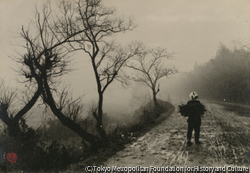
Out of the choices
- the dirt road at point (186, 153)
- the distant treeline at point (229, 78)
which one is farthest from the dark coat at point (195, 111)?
the distant treeline at point (229, 78)

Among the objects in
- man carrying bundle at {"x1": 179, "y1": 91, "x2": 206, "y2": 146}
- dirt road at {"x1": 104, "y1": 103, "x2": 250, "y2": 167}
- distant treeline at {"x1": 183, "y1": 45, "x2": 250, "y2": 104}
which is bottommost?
dirt road at {"x1": 104, "y1": 103, "x2": 250, "y2": 167}

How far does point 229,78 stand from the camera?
97.0 ft

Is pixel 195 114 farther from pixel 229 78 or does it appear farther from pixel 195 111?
pixel 229 78

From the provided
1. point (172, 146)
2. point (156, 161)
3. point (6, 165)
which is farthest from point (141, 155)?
point (6, 165)

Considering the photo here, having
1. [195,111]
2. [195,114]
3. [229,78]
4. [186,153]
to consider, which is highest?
[229,78]

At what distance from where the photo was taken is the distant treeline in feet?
79.5

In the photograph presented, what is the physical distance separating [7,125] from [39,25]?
5.13 m

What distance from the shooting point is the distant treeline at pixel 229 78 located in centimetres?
2425

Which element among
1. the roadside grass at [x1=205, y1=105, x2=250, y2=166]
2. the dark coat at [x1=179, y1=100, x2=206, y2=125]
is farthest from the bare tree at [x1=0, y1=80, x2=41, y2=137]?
the roadside grass at [x1=205, y1=105, x2=250, y2=166]

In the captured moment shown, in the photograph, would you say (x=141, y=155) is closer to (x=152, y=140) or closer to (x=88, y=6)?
(x=152, y=140)

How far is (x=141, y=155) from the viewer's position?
19.6 feet

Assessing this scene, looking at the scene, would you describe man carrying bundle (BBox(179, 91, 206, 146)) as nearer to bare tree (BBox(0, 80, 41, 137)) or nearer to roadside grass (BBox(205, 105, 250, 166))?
roadside grass (BBox(205, 105, 250, 166))

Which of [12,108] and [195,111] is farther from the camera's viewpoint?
[12,108]

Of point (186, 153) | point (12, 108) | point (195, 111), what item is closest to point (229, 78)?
point (195, 111)
